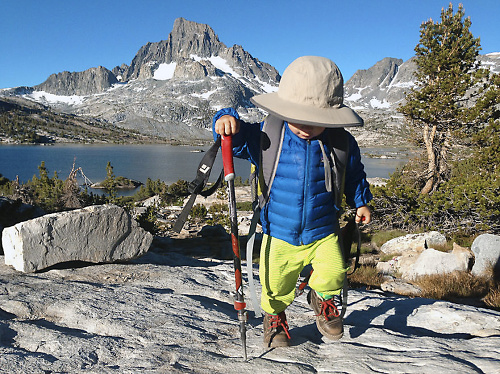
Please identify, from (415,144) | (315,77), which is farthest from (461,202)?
(315,77)

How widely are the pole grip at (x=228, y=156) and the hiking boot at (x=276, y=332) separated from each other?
132cm

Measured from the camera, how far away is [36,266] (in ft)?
16.2

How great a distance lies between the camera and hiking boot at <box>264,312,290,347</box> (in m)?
2.86

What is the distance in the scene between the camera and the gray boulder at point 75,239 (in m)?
4.97

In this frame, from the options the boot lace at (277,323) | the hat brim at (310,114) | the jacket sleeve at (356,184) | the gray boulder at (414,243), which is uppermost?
the hat brim at (310,114)

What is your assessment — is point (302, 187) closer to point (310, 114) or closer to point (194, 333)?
point (310, 114)

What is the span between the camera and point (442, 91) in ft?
56.4

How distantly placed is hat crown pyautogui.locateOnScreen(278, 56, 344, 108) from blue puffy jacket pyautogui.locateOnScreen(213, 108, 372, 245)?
1.07ft

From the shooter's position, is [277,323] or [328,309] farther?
[328,309]

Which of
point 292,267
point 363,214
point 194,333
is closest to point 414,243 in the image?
point 363,214

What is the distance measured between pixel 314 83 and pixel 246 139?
70cm

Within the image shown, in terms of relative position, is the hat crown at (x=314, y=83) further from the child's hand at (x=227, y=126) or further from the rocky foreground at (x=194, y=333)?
the rocky foreground at (x=194, y=333)

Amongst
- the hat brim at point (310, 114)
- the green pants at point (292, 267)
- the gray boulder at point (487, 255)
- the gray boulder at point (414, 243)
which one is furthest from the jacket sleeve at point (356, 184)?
the gray boulder at point (414, 243)

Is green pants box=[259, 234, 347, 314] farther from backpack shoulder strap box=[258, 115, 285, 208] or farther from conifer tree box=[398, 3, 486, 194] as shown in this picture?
conifer tree box=[398, 3, 486, 194]
